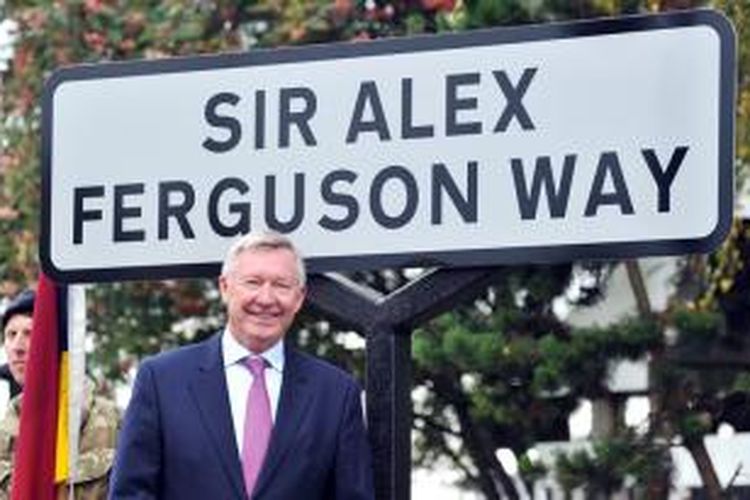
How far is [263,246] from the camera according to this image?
4.95 meters

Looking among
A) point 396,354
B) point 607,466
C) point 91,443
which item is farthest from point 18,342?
point 607,466

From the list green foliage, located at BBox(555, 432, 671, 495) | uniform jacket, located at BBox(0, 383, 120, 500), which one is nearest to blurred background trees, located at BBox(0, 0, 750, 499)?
green foliage, located at BBox(555, 432, 671, 495)

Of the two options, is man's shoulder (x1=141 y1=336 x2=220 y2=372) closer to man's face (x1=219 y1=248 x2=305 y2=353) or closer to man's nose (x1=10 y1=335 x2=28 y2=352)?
man's face (x1=219 y1=248 x2=305 y2=353)

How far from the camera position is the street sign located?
193 inches

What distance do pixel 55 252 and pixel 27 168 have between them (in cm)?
787

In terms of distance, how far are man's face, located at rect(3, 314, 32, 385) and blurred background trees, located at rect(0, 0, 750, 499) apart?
3.56m

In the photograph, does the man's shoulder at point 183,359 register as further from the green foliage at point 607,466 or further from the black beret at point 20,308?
the green foliage at point 607,466

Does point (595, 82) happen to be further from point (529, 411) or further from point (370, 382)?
point (529, 411)

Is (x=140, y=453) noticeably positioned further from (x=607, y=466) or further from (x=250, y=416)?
(x=607, y=466)

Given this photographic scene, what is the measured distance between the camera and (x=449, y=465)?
43.4ft

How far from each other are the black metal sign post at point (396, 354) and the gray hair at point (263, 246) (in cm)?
16

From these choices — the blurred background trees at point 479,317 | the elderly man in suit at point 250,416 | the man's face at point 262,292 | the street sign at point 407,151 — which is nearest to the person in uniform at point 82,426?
the street sign at point 407,151

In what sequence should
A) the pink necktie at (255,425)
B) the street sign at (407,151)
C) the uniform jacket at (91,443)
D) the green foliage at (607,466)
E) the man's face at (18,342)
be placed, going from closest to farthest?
1. the street sign at (407,151)
2. the pink necktie at (255,425)
3. the uniform jacket at (91,443)
4. the man's face at (18,342)
5. the green foliage at (607,466)

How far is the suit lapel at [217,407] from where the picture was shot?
4969mm
